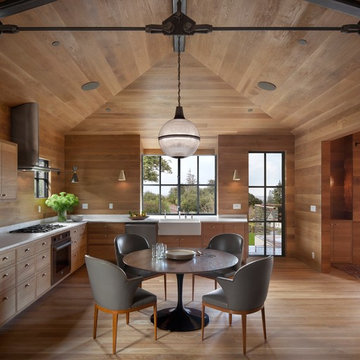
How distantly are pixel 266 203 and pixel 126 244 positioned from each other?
347 cm

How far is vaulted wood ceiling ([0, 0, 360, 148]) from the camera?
3109 millimetres

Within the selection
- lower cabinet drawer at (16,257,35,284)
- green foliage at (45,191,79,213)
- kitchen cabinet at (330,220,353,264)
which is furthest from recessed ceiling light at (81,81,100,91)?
kitchen cabinet at (330,220,353,264)

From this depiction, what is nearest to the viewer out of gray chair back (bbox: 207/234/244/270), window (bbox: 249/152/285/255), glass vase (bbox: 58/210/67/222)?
gray chair back (bbox: 207/234/244/270)

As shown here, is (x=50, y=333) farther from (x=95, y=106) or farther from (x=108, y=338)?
(x=95, y=106)

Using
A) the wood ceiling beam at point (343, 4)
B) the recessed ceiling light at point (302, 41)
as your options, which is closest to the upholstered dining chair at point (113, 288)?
the wood ceiling beam at point (343, 4)

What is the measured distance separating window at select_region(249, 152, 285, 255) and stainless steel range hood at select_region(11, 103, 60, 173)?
410 centimetres

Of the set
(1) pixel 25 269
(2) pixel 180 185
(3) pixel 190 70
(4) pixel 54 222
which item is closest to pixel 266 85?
(3) pixel 190 70

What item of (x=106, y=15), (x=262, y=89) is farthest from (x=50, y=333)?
(x=262, y=89)

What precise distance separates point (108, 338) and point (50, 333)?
61 centimetres

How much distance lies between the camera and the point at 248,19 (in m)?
3.27

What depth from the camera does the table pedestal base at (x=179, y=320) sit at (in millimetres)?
3184

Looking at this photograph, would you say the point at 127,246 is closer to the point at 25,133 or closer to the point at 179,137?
the point at 179,137

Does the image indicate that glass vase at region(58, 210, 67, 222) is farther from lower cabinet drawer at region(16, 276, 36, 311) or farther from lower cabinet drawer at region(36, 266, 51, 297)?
lower cabinet drawer at region(16, 276, 36, 311)

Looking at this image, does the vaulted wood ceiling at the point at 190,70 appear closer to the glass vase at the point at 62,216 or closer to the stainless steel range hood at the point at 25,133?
the stainless steel range hood at the point at 25,133
